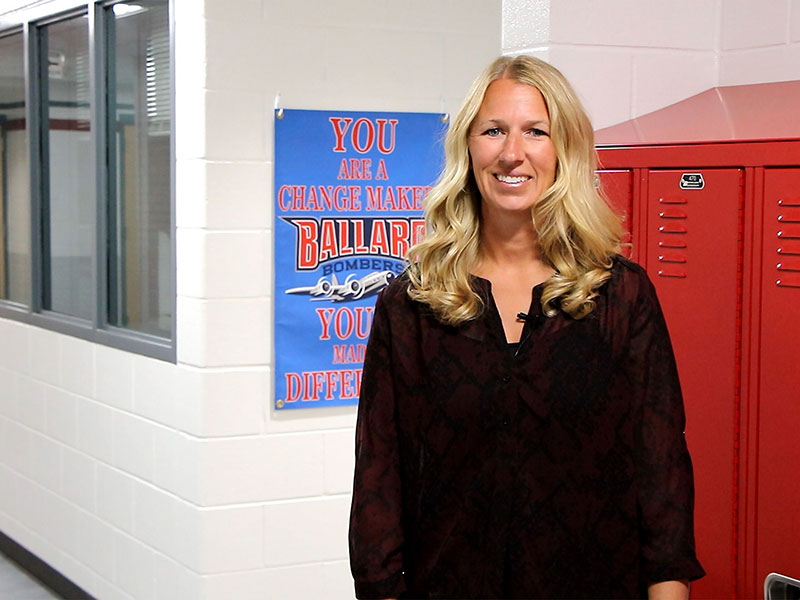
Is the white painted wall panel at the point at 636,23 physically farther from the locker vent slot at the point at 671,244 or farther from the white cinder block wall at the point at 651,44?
the locker vent slot at the point at 671,244

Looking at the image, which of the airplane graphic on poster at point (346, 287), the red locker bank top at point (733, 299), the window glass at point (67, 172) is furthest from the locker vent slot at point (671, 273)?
the window glass at point (67, 172)

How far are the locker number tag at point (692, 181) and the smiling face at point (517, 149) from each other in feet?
1.89

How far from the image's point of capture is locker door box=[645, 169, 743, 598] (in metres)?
2.23

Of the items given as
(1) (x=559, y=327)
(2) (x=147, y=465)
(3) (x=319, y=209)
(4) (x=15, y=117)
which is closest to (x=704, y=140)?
(1) (x=559, y=327)

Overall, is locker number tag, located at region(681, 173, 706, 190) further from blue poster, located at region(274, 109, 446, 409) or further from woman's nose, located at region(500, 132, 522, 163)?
blue poster, located at region(274, 109, 446, 409)

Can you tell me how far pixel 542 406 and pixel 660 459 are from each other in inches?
7.7

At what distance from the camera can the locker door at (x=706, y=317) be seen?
2.23 meters

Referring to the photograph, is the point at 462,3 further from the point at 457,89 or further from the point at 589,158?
the point at 589,158

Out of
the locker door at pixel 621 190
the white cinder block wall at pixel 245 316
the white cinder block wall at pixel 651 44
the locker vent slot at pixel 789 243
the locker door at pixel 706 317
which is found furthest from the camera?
the white cinder block wall at pixel 245 316

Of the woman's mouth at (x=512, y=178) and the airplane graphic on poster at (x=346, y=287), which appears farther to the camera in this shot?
the airplane graphic on poster at (x=346, y=287)

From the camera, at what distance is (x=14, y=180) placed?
514cm

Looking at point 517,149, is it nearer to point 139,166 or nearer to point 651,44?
point 651,44

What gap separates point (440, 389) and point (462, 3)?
7.43ft

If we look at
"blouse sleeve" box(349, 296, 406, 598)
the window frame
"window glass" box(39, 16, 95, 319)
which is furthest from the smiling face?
"window glass" box(39, 16, 95, 319)
